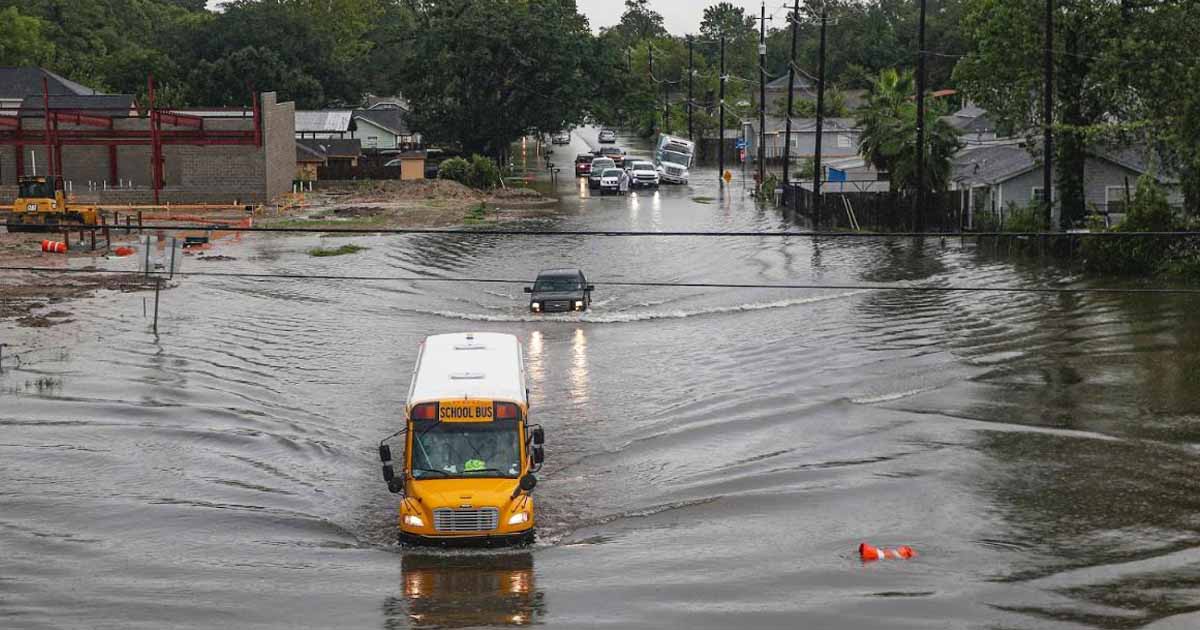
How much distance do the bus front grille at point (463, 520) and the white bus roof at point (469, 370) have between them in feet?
6.27

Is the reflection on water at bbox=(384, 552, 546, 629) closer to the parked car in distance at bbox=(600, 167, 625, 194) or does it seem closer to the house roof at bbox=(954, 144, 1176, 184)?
the house roof at bbox=(954, 144, 1176, 184)

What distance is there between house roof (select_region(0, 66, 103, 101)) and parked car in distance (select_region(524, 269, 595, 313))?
67.5m

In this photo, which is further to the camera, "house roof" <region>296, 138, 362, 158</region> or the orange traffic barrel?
"house roof" <region>296, 138, 362, 158</region>

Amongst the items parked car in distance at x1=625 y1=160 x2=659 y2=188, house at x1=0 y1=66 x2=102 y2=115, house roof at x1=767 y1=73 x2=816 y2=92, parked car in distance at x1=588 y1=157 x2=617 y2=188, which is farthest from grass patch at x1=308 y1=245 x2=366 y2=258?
house roof at x1=767 y1=73 x2=816 y2=92

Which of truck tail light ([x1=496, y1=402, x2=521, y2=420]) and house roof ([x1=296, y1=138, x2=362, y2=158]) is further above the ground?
house roof ([x1=296, y1=138, x2=362, y2=158])

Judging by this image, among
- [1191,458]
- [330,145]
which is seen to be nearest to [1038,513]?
[1191,458]

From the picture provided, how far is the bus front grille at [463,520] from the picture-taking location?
21.6m

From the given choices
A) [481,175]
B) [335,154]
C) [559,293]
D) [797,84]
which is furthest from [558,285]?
[797,84]

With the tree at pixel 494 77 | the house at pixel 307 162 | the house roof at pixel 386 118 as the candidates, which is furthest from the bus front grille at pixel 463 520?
the house roof at pixel 386 118

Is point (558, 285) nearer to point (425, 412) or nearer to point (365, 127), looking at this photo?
point (425, 412)

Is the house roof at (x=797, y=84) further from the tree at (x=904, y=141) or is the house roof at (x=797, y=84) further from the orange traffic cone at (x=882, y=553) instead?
the orange traffic cone at (x=882, y=553)

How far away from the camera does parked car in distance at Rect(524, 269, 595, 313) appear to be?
154 ft

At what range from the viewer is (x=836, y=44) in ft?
557

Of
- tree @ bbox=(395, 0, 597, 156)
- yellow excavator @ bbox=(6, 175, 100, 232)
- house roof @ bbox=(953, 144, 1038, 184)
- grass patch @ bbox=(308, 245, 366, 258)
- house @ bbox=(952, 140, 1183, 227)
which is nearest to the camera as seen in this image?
house @ bbox=(952, 140, 1183, 227)
